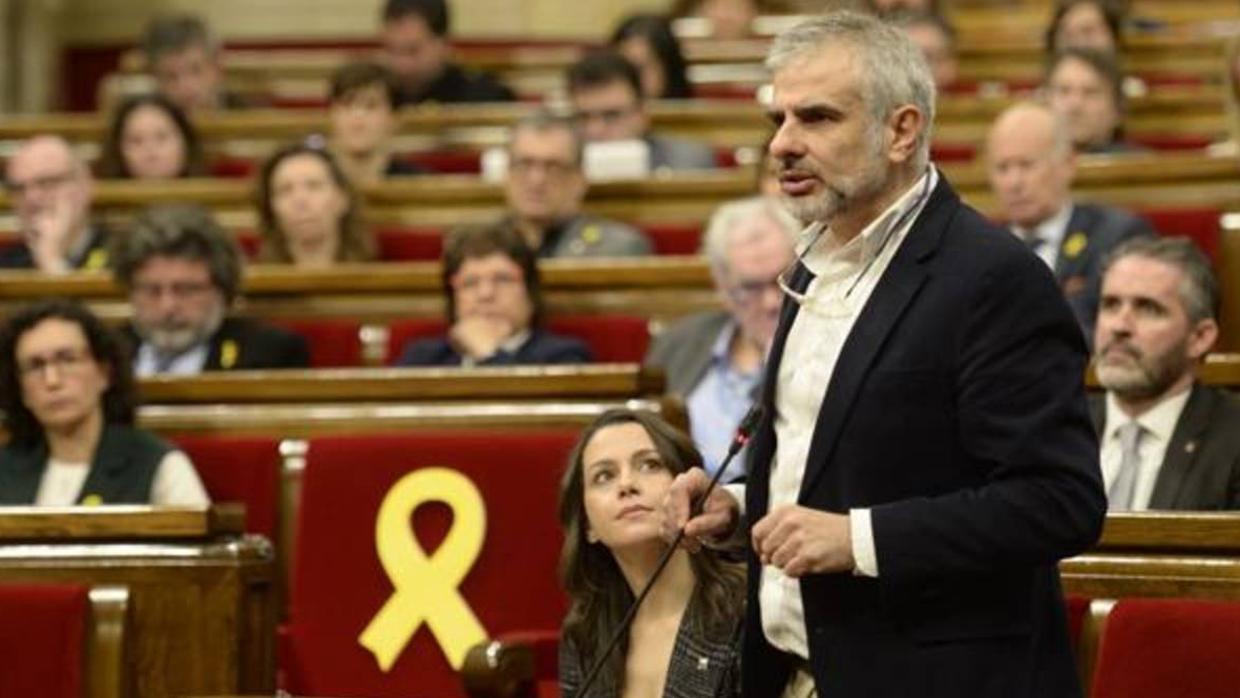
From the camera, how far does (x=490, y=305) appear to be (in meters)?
3.41

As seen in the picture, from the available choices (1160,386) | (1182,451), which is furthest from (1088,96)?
(1182,451)

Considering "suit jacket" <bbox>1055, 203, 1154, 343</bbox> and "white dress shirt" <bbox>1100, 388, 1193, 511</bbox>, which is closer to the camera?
"white dress shirt" <bbox>1100, 388, 1193, 511</bbox>

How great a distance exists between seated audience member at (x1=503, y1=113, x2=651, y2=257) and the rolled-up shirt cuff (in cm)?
235

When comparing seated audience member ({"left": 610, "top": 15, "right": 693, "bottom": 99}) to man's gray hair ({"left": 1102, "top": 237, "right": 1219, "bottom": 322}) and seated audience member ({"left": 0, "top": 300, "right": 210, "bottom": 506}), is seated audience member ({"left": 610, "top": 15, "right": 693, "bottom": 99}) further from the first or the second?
man's gray hair ({"left": 1102, "top": 237, "right": 1219, "bottom": 322})

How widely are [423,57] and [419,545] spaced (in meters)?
2.81

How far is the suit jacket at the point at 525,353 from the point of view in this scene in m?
3.35

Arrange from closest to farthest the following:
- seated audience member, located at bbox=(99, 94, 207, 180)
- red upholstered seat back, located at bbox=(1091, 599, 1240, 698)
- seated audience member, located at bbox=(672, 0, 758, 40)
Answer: red upholstered seat back, located at bbox=(1091, 599, 1240, 698)
seated audience member, located at bbox=(99, 94, 207, 180)
seated audience member, located at bbox=(672, 0, 758, 40)

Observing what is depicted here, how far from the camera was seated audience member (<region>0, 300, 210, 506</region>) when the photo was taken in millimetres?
2939

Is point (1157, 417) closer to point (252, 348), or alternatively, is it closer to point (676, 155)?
point (252, 348)

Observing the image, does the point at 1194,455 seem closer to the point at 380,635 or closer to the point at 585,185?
the point at 380,635

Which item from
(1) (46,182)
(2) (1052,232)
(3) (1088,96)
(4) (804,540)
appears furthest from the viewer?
(3) (1088,96)

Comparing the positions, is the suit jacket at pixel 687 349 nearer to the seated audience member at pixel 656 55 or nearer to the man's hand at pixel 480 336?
the man's hand at pixel 480 336

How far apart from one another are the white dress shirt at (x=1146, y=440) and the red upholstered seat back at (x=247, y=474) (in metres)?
0.94

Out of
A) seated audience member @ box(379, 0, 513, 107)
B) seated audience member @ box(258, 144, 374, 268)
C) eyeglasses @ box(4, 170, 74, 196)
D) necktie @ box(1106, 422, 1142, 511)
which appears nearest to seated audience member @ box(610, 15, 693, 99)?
seated audience member @ box(379, 0, 513, 107)
